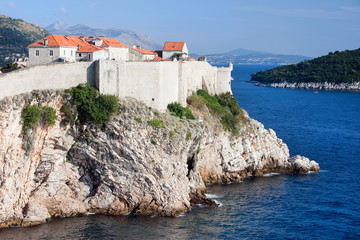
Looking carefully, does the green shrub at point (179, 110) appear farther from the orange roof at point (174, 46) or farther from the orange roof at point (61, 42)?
the orange roof at point (174, 46)

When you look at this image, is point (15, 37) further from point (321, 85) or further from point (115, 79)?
point (115, 79)

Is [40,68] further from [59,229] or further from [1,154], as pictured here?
[59,229]

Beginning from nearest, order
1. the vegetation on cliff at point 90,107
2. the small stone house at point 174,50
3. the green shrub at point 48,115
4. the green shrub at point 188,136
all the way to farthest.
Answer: the green shrub at point 48,115
the vegetation on cliff at point 90,107
the green shrub at point 188,136
the small stone house at point 174,50

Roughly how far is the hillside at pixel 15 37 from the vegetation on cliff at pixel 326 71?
91.2 metres

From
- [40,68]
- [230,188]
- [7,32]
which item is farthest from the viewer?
[7,32]

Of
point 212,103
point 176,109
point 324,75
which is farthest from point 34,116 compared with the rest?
point 324,75

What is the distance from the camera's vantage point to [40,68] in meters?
Result: 40.4

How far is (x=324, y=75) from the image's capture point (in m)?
178

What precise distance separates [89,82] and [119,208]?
11.4 meters

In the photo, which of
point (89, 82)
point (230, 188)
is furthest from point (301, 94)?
point (89, 82)

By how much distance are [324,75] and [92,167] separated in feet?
496

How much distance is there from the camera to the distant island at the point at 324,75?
17162 cm

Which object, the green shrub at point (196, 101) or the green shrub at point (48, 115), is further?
the green shrub at point (196, 101)

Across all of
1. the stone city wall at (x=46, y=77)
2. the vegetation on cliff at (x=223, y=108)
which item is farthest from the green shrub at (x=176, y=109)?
the stone city wall at (x=46, y=77)
